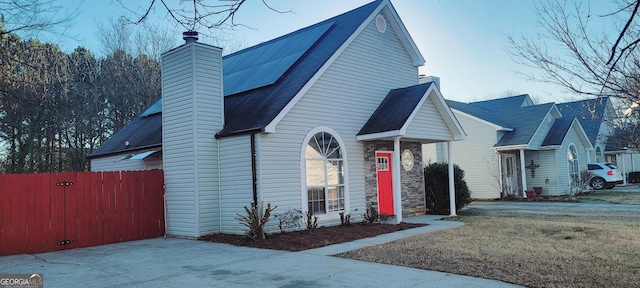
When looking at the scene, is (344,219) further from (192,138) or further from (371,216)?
(192,138)

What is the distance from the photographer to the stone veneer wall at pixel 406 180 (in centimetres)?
1340

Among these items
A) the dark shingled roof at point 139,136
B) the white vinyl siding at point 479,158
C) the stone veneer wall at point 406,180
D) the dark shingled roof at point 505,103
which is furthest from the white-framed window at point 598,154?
the dark shingled roof at point 139,136

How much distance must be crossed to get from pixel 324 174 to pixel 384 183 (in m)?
2.88

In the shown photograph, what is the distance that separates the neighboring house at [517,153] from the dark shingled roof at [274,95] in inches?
447

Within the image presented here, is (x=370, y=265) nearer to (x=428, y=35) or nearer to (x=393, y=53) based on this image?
(x=428, y=35)

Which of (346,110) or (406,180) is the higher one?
(346,110)

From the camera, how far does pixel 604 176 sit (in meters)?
26.6

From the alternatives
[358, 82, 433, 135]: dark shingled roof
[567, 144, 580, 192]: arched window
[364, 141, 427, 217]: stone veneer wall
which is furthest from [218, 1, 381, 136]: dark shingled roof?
[567, 144, 580, 192]: arched window

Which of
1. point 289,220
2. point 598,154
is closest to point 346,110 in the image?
point 289,220

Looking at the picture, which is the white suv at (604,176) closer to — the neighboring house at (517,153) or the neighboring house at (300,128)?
the neighboring house at (517,153)

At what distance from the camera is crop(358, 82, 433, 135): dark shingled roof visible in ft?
41.3

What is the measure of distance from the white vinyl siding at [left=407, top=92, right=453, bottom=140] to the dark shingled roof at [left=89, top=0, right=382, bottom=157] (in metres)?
3.00

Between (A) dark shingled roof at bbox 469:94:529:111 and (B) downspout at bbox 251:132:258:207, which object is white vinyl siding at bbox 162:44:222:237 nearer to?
(B) downspout at bbox 251:132:258:207

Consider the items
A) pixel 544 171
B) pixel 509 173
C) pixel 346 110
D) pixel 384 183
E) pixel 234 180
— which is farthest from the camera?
pixel 509 173
